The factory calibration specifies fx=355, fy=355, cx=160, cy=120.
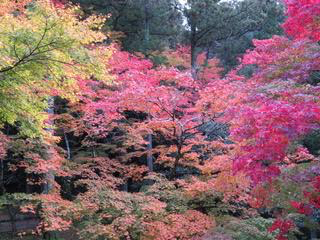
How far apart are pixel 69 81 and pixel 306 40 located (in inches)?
259

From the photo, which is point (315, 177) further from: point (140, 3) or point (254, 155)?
point (140, 3)

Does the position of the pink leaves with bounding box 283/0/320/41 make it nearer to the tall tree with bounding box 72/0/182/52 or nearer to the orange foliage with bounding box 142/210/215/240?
the orange foliage with bounding box 142/210/215/240

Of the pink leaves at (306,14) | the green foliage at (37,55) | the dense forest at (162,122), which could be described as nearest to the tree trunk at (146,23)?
the dense forest at (162,122)

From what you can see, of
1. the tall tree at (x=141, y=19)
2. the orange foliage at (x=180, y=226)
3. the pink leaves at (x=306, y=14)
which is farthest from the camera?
the tall tree at (x=141, y=19)

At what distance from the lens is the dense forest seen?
226 inches

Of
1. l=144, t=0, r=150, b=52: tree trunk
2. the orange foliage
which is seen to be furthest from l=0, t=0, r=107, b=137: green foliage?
l=144, t=0, r=150, b=52: tree trunk

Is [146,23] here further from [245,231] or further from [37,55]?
[37,55]

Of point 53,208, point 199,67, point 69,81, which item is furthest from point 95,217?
point 199,67

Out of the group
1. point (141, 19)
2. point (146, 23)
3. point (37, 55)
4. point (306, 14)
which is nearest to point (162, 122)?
point (306, 14)

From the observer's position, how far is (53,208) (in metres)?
9.16

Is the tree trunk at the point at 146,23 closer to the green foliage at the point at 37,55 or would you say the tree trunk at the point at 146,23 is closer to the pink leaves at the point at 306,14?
the pink leaves at the point at 306,14

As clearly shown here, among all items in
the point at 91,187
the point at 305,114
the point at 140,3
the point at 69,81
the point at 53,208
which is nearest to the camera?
the point at 305,114

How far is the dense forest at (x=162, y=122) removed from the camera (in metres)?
5.73

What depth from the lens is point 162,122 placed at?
10.8 meters
